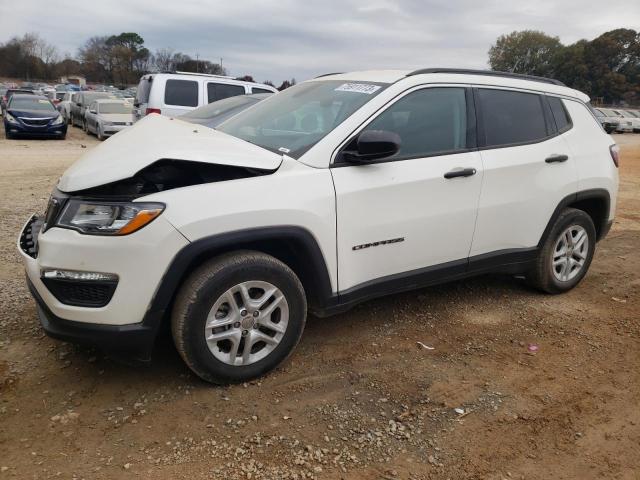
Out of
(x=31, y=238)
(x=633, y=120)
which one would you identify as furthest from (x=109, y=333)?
(x=633, y=120)

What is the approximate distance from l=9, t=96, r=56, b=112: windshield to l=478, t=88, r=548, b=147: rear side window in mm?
17577

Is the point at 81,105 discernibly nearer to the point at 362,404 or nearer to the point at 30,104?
the point at 30,104

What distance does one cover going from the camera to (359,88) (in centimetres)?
363

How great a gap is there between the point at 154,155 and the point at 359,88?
1.52 meters

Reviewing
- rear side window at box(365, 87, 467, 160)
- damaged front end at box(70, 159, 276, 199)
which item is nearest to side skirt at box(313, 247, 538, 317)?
rear side window at box(365, 87, 467, 160)

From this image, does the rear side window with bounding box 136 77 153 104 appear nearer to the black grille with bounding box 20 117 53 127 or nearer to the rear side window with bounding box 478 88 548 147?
the black grille with bounding box 20 117 53 127

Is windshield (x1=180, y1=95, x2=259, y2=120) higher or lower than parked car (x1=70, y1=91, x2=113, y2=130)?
higher

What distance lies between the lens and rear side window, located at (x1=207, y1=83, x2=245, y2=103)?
37.6 ft

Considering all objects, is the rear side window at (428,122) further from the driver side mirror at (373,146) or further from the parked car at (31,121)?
the parked car at (31,121)

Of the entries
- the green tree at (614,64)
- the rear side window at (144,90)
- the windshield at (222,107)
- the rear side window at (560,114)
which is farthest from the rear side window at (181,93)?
the green tree at (614,64)

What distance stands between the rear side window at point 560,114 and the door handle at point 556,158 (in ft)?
0.82

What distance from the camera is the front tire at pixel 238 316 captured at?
2816mm

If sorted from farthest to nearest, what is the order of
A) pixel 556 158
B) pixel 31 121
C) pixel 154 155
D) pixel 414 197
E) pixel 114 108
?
pixel 114 108
pixel 31 121
pixel 556 158
pixel 414 197
pixel 154 155

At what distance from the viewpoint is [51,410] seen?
281 centimetres
